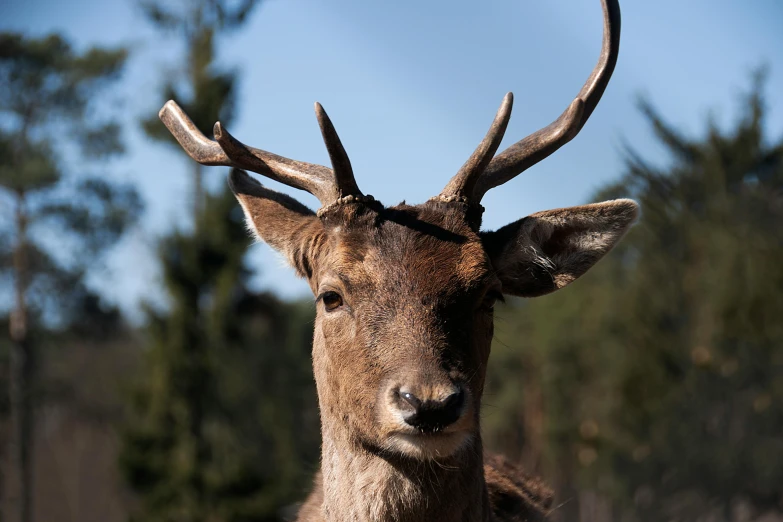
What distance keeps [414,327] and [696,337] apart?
23.6m

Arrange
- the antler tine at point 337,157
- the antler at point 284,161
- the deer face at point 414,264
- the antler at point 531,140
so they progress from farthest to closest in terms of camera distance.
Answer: the antler at point 531,140
the antler at point 284,161
the antler tine at point 337,157
the deer face at point 414,264

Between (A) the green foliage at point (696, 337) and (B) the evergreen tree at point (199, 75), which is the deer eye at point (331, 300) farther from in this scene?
(B) the evergreen tree at point (199, 75)

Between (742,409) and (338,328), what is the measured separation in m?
21.1

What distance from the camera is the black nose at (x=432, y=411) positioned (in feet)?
14.2

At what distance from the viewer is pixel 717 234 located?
858 inches

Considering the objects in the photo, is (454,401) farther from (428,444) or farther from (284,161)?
(284,161)

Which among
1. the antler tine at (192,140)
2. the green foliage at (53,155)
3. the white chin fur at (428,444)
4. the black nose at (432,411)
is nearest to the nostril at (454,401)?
the black nose at (432,411)

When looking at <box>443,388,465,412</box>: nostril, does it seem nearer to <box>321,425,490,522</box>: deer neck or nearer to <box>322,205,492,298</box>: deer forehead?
<box>321,425,490,522</box>: deer neck

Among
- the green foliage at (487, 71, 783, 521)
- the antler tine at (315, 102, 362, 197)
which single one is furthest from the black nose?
the green foliage at (487, 71, 783, 521)

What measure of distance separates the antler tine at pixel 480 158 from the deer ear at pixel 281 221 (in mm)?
863

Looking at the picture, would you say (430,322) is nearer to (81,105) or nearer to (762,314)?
(762,314)

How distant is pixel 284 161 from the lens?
5.77 meters

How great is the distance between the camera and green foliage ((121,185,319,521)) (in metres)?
28.6

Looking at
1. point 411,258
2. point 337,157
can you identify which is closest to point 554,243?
point 411,258
